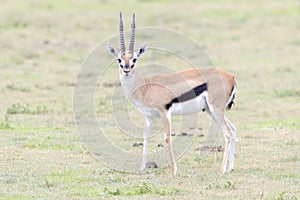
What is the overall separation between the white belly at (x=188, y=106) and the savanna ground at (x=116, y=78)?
2.25ft

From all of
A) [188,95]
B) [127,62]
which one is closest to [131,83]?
[127,62]

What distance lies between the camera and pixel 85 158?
9461mm

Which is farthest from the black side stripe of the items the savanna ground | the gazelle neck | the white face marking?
the savanna ground

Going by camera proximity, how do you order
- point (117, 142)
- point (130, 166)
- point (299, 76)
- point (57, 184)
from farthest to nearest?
point (299, 76), point (117, 142), point (130, 166), point (57, 184)

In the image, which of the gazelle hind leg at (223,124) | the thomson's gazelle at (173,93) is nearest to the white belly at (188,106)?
the thomson's gazelle at (173,93)

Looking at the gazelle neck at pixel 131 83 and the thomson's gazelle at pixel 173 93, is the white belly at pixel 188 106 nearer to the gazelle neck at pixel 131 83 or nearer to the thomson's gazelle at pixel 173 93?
the thomson's gazelle at pixel 173 93

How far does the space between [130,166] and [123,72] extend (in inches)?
48.2

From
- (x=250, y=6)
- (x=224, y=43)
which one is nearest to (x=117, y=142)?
(x=224, y=43)

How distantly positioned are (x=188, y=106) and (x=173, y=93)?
8.8 inches

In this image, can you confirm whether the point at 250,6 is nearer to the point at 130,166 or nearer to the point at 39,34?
the point at 39,34

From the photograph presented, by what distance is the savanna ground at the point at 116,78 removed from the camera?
793 cm

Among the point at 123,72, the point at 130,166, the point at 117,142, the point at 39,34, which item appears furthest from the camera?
the point at 39,34

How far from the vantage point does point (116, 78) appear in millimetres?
16297

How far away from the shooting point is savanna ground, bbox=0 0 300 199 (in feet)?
26.0
